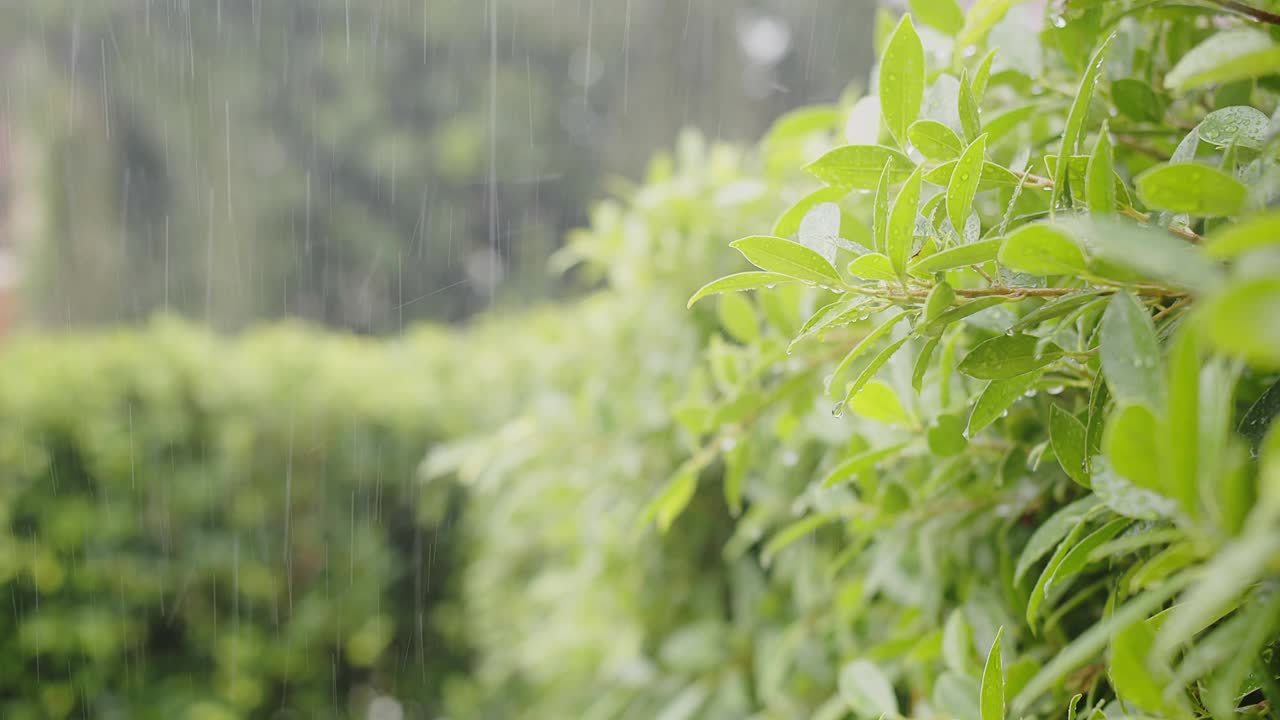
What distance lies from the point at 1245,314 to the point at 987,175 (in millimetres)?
341

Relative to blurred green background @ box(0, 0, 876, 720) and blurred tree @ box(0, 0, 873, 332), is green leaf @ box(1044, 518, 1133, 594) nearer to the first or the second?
blurred green background @ box(0, 0, 876, 720)

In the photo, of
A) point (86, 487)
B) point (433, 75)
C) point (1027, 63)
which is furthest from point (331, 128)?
point (1027, 63)

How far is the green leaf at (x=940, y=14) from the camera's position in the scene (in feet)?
2.67

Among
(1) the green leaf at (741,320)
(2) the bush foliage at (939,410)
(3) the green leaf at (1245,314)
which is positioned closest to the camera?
(3) the green leaf at (1245,314)

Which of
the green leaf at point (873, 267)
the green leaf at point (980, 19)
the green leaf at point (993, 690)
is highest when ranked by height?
the green leaf at point (980, 19)

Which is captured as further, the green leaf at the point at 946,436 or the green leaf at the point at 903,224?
the green leaf at the point at 946,436

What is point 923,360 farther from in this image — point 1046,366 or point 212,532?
→ point 212,532

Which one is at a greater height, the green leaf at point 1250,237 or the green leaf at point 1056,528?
the green leaf at point 1250,237

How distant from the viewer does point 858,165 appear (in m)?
0.63

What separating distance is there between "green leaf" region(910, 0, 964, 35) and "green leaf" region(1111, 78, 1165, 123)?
0.51ft

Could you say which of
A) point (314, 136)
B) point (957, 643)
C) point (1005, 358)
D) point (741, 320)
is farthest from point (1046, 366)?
point (314, 136)

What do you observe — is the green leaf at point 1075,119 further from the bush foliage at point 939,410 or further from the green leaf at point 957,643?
the green leaf at point 957,643

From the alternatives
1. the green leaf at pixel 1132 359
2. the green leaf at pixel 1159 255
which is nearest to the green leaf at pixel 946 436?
the green leaf at pixel 1132 359

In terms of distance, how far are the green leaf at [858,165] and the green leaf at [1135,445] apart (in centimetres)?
31
